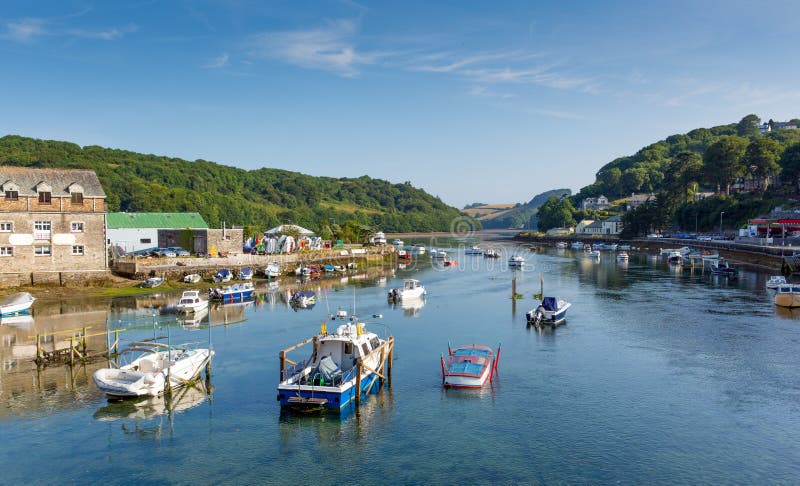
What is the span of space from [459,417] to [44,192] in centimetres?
5486

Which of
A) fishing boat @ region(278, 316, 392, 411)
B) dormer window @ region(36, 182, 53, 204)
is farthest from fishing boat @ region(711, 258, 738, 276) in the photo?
dormer window @ region(36, 182, 53, 204)

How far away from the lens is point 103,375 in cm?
2922

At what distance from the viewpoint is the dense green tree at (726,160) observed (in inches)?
6304

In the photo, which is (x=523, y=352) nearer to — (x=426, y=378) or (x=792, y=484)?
(x=426, y=378)

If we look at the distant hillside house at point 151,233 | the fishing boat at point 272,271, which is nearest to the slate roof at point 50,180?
the distant hillside house at point 151,233

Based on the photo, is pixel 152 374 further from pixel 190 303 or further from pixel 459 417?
pixel 190 303

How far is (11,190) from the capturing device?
196 feet

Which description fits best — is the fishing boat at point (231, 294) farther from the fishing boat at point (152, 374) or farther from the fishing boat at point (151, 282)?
the fishing boat at point (152, 374)

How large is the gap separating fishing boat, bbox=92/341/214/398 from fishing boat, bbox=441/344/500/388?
13.9 m

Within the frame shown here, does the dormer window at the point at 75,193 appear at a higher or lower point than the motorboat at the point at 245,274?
higher

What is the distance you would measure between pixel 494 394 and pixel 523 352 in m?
10.2

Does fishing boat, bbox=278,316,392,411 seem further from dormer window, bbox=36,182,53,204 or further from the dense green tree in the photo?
the dense green tree

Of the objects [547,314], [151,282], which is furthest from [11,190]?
[547,314]

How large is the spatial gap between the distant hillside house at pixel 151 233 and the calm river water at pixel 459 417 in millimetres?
34063
